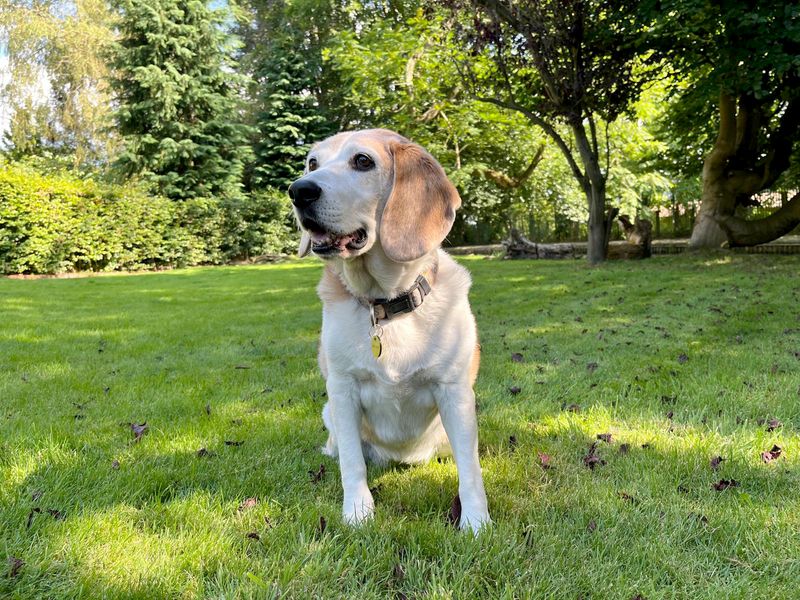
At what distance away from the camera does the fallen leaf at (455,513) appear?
7.18 ft

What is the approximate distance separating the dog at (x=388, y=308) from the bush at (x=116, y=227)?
16.6 metres

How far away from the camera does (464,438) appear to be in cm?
223

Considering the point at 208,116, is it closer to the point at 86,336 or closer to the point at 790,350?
the point at 86,336

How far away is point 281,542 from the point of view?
1950 mm

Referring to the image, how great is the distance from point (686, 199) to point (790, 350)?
64.6 feet

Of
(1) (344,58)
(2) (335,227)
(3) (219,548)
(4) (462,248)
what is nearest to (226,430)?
(3) (219,548)

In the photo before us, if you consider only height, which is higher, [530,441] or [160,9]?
[160,9]

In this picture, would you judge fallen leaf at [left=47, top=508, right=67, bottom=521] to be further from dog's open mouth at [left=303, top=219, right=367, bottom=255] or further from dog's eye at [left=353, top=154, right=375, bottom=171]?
dog's eye at [left=353, top=154, right=375, bottom=171]

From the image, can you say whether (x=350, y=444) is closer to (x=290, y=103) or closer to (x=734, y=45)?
(x=734, y=45)

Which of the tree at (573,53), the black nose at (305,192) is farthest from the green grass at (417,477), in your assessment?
the tree at (573,53)

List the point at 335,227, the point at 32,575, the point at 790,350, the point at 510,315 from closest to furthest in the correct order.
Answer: the point at 32,575
the point at 335,227
the point at 790,350
the point at 510,315

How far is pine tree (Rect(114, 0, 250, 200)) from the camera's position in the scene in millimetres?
21031

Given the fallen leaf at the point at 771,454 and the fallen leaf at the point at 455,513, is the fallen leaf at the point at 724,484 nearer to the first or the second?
the fallen leaf at the point at 771,454

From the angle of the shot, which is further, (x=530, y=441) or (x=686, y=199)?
(x=686, y=199)
